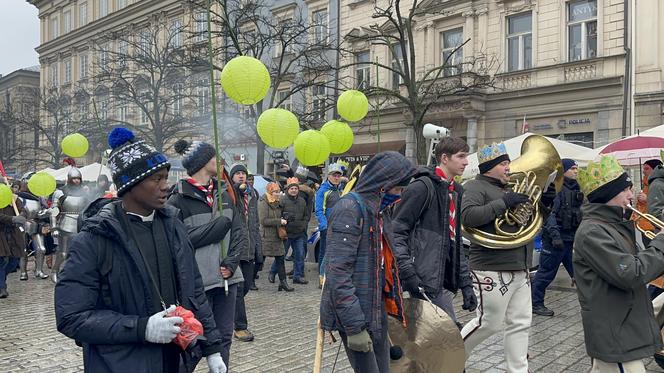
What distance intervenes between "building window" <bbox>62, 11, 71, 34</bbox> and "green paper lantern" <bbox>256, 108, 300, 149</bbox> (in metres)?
51.2

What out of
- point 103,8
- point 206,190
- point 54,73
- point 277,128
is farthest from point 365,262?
point 54,73

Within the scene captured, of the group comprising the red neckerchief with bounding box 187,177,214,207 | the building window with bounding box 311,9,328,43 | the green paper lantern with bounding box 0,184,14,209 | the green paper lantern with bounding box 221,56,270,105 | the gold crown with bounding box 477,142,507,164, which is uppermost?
the building window with bounding box 311,9,328,43

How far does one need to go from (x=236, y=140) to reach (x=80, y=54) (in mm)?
25075

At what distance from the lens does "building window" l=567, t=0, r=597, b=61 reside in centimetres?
2045

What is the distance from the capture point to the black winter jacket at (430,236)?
422 centimetres

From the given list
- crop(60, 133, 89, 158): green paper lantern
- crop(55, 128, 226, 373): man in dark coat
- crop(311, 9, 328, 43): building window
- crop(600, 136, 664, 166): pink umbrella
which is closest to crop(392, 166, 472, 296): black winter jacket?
crop(55, 128, 226, 373): man in dark coat

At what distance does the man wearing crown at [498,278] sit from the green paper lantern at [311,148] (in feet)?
14.0

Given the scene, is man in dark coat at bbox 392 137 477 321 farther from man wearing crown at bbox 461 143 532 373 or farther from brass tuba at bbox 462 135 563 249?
brass tuba at bbox 462 135 563 249

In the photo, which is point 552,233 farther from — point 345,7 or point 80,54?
point 80,54

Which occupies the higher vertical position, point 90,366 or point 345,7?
Result: point 345,7

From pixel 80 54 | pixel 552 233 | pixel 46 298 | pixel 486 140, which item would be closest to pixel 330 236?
pixel 552 233

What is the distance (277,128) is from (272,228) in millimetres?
3144

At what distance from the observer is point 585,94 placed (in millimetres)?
20422

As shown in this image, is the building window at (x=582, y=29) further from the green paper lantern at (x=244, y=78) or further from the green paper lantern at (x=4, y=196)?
the green paper lantern at (x=4, y=196)
